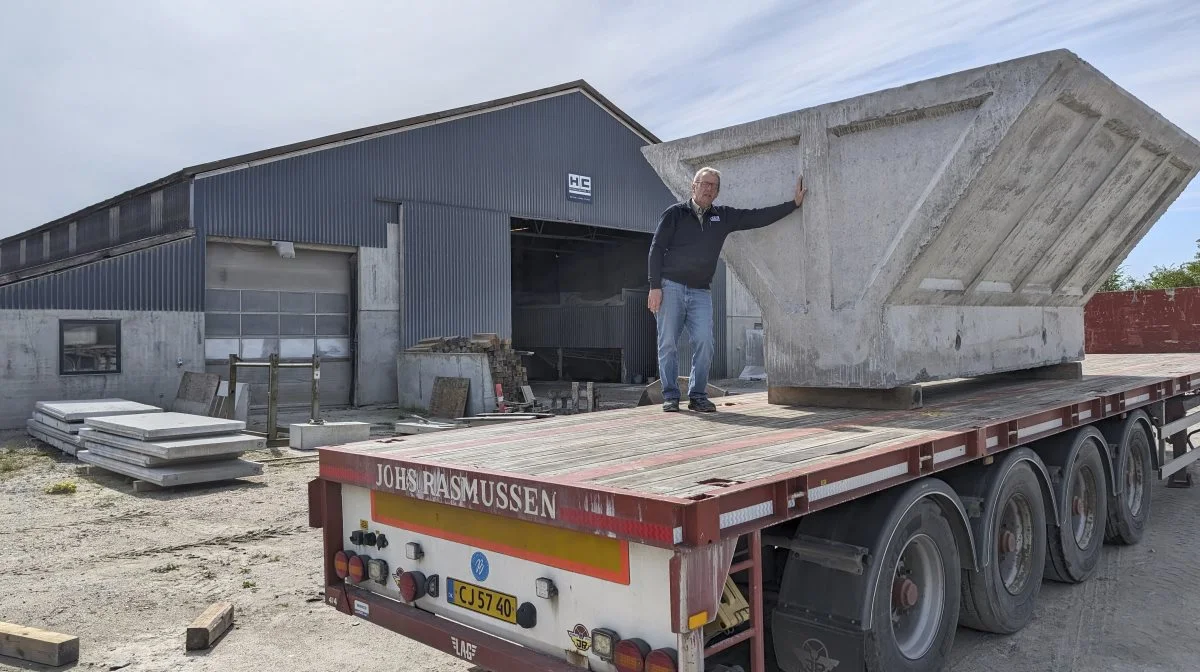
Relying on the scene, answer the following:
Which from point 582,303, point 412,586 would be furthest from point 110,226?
point 412,586

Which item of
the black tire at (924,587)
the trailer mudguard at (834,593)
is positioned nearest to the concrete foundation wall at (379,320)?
the black tire at (924,587)

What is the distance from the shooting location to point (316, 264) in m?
18.2

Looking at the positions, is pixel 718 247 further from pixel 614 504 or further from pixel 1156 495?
pixel 1156 495

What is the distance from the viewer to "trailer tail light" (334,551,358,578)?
3908mm

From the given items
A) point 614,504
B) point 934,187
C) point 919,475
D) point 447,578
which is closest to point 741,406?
point 934,187

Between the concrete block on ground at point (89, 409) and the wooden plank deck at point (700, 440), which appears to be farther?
the concrete block on ground at point (89, 409)

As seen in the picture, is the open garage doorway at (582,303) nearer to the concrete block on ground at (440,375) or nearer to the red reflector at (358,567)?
the concrete block on ground at (440,375)

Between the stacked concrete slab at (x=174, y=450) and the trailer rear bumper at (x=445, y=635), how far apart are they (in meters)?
6.22

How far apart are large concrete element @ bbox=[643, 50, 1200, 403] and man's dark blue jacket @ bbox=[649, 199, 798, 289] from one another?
0.27 metres

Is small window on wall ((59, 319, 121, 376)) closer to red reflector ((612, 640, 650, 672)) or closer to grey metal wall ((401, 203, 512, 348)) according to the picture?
grey metal wall ((401, 203, 512, 348))

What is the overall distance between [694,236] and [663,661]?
3654mm

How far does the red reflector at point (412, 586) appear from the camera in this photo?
3566 mm

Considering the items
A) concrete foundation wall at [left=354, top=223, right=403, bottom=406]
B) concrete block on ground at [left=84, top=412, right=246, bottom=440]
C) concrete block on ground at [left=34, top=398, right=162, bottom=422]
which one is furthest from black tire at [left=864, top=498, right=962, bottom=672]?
concrete foundation wall at [left=354, top=223, right=403, bottom=406]

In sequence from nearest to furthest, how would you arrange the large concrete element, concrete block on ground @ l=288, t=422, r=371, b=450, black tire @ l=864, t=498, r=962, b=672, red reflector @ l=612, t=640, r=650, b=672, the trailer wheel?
red reflector @ l=612, t=640, r=650, b=672, black tire @ l=864, t=498, r=962, b=672, the large concrete element, the trailer wheel, concrete block on ground @ l=288, t=422, r=371, b=450
